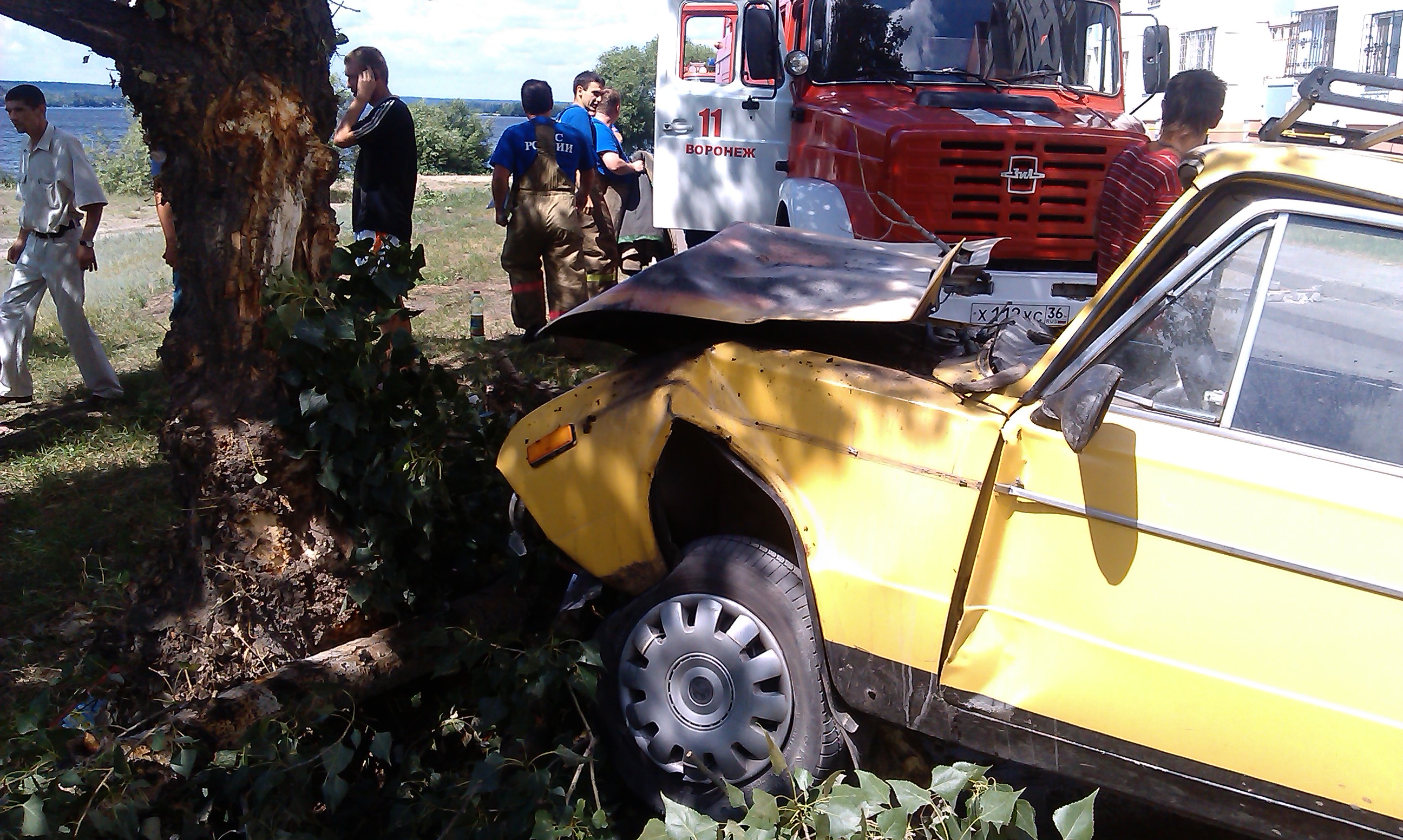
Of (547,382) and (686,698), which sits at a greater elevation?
(547,382)

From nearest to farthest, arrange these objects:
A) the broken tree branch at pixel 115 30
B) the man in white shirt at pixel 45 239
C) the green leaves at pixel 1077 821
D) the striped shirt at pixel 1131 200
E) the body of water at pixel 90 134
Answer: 1. the green leaves at pixel 1077 821
2. the broken tree branch at pixel 115 30
3. the striped shirt at pixel 1131 200
4. the man in white shirt at pixel 45 239
5. the body of water at pixel 90 134

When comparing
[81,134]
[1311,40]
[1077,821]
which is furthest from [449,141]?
[1077,821]

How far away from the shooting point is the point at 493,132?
139ft

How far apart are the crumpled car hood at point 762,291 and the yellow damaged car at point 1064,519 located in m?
0.02

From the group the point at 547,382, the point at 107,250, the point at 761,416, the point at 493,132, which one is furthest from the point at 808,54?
the point at 493,132

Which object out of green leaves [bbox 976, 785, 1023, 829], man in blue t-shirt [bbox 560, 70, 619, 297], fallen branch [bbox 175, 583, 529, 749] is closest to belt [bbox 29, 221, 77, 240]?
man in blue t-shirt [bbox 560, 70, 619, 297]

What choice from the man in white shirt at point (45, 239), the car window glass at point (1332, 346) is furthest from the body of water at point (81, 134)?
the car window glass at point (1332, 346)

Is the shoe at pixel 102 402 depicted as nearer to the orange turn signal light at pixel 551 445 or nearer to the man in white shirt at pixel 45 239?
the man in white shirt at pixel 45 239

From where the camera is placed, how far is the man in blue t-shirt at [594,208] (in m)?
7.52

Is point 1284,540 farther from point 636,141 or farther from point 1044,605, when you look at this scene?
point 636,141

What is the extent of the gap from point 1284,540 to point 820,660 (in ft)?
3.73

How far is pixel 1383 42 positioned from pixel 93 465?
811 inches

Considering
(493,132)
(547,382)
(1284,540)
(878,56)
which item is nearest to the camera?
(1284,540)

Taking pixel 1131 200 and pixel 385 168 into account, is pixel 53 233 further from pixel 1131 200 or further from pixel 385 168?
pixel 1131 200
